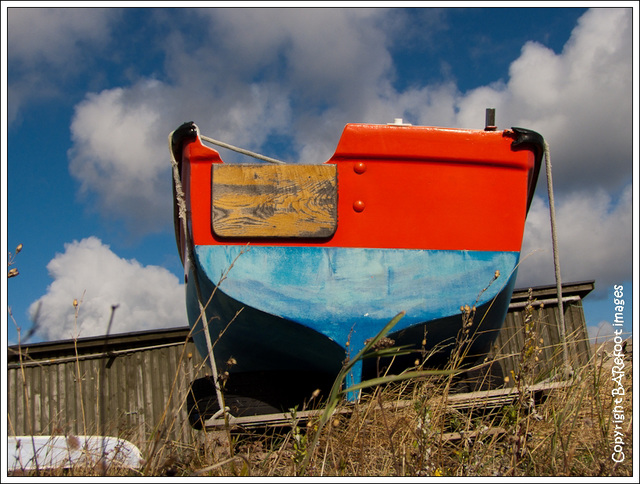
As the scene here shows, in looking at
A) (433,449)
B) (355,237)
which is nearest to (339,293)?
(355,237)

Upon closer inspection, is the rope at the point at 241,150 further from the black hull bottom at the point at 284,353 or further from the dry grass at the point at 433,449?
the dry grass at the point at 433,449

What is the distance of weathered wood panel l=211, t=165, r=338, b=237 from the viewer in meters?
2.60

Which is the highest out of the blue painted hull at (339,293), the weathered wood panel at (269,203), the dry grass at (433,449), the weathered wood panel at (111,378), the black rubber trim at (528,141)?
the black rubber trim at (528,141)

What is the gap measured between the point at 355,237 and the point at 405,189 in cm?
37

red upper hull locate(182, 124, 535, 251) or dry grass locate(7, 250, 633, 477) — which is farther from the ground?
red upper hull locate(182, 124, 535, 251)

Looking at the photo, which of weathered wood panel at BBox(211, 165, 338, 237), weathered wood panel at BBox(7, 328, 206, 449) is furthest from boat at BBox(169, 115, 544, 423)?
weathered wood panel at BBox(7, 328, 206, 449)

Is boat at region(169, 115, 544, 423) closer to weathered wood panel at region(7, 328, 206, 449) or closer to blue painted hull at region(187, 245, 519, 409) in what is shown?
blue painted hull at region(187, 245, 519, 409)

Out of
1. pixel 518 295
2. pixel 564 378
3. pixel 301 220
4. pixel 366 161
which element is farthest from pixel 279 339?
pixel 518 295

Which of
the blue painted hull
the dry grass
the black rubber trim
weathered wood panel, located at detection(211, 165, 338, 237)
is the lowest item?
the dry grass

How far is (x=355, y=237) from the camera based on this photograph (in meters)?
2.67

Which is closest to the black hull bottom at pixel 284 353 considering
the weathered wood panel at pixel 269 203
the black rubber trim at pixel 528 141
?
the weathered wood panel at pixel 269 203

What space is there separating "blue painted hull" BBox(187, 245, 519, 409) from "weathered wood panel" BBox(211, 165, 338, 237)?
0.33 feet

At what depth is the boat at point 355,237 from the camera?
2.61 metres

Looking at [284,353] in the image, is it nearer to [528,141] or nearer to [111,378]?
[528,141]
